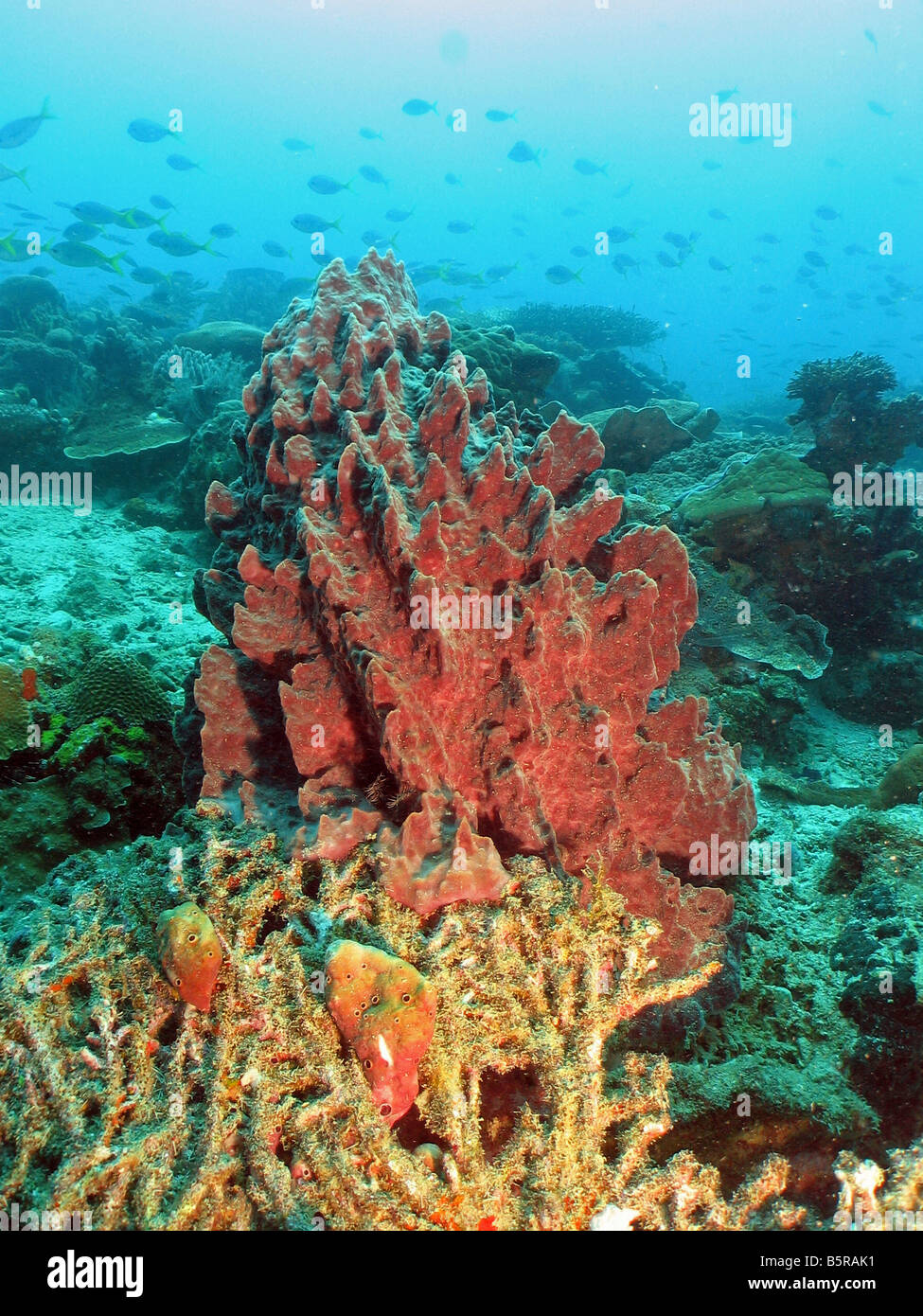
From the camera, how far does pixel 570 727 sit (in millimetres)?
2830

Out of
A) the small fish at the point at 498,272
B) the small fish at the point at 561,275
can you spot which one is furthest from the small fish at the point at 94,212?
the small fish at the point at 561,275

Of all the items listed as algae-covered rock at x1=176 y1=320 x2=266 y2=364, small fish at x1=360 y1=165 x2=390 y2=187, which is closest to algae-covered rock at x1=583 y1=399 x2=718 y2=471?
algae-covered rock at x1=176 y1=320 x2=266 y2=364

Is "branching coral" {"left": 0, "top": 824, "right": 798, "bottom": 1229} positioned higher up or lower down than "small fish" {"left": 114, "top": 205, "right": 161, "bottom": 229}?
lower down

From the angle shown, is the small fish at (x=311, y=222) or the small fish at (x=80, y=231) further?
the small fish at (x=311, y=222)

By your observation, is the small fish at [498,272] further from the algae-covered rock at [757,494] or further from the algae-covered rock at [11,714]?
the algae-covered rock at [11,714]

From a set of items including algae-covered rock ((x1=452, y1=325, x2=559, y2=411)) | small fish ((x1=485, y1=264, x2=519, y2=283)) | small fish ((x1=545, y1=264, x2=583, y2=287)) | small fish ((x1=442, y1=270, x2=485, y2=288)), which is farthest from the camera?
small fish ((x1=485, y1=264, x2=519, y2=283))

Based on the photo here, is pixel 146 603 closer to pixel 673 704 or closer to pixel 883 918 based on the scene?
pixel 673 704

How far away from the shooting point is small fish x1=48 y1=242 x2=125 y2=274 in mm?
16312

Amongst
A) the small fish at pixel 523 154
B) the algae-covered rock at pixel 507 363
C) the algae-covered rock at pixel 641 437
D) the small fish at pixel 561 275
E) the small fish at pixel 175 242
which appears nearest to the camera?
the algae-covered rock at pixel 641 437

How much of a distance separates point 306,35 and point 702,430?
525 feet

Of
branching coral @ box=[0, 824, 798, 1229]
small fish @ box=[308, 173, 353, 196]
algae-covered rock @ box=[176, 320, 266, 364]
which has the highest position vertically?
small fish @ box=[308, 173, 353, 196]

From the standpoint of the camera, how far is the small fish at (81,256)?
16312 millimetres

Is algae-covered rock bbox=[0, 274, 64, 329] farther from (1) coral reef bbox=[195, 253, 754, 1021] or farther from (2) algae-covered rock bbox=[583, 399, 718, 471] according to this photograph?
(1) coral reef bbox=[195, 253, 754, 1021]

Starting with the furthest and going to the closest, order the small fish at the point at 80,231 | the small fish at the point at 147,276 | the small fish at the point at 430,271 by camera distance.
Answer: the small fish at the point at 147,276 < the small fish at the point at 430,271 < the small fish at the point at 80,231
